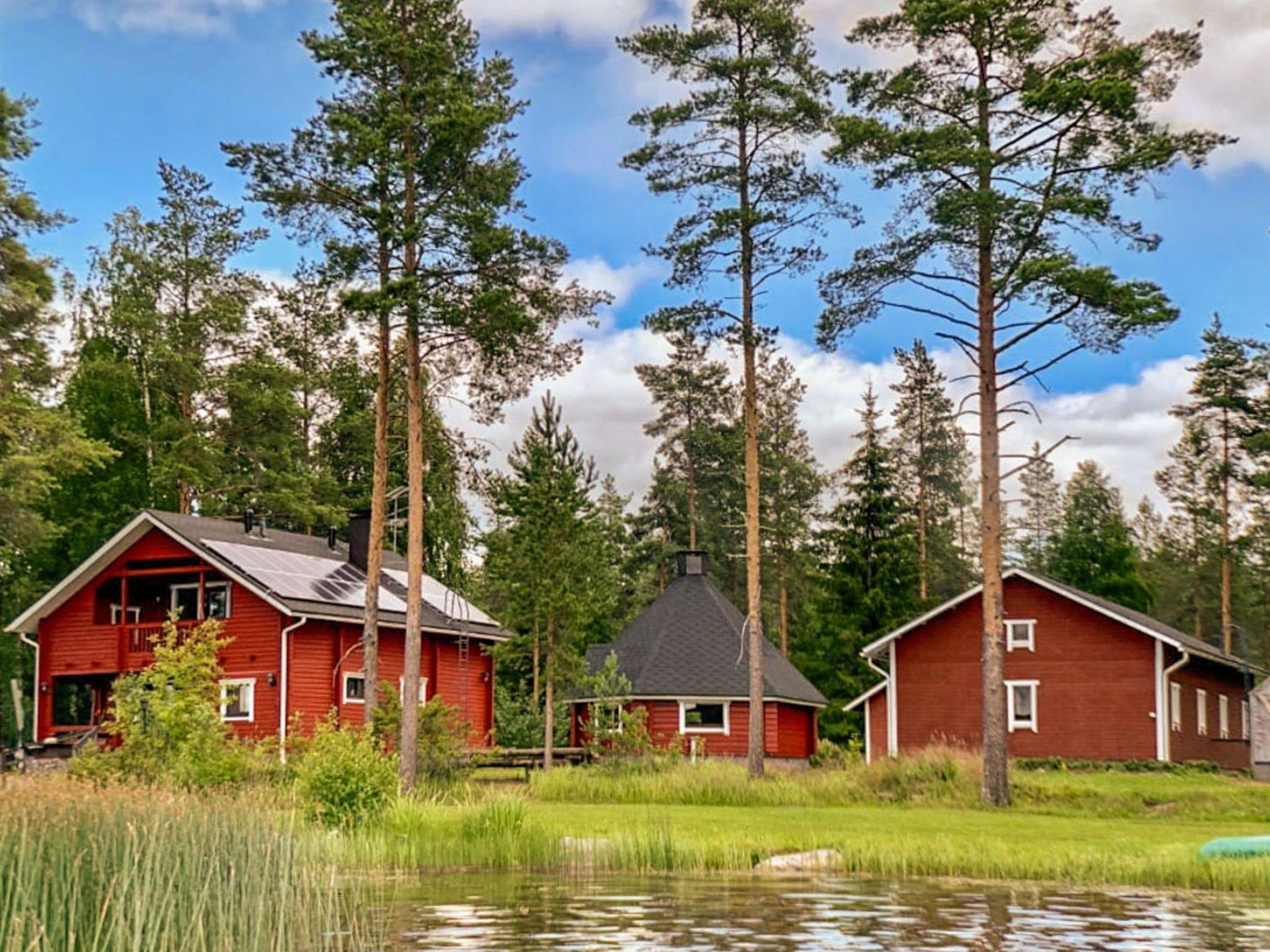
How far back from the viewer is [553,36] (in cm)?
2834

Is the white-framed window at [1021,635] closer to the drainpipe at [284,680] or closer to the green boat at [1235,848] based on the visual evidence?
the drainpipe at [284,680]

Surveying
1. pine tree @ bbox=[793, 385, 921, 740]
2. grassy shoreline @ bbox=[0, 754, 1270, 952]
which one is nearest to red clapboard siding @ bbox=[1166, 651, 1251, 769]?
grassy shoreline @ bbox=[0, 754, 1270, 952]

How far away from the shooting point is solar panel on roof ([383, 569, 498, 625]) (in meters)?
42.3

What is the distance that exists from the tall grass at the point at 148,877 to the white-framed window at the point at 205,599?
27.5m

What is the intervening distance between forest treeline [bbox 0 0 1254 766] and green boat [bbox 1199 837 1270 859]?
979 centimetres

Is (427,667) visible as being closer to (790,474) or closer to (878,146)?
(878,146)

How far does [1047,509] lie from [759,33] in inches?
2344

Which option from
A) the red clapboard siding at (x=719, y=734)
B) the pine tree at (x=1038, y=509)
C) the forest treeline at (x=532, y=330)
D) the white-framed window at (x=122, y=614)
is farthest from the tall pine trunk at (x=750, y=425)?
the pine tree at (x=1038, y=509)

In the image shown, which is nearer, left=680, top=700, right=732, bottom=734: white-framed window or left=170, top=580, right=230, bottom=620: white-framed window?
left=170, top=580, right=230, bottom=620: white-framed window

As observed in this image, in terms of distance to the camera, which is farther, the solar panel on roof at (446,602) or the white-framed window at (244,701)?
the solar panel on roof at (446,602)

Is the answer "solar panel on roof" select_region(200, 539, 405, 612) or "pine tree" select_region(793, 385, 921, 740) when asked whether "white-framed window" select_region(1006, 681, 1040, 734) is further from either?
"solar panel on roof" select_region(200, 539, 405, 612)

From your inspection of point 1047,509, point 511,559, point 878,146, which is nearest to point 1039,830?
point 878,146

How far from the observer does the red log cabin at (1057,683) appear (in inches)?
1483

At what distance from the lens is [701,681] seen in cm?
4391
